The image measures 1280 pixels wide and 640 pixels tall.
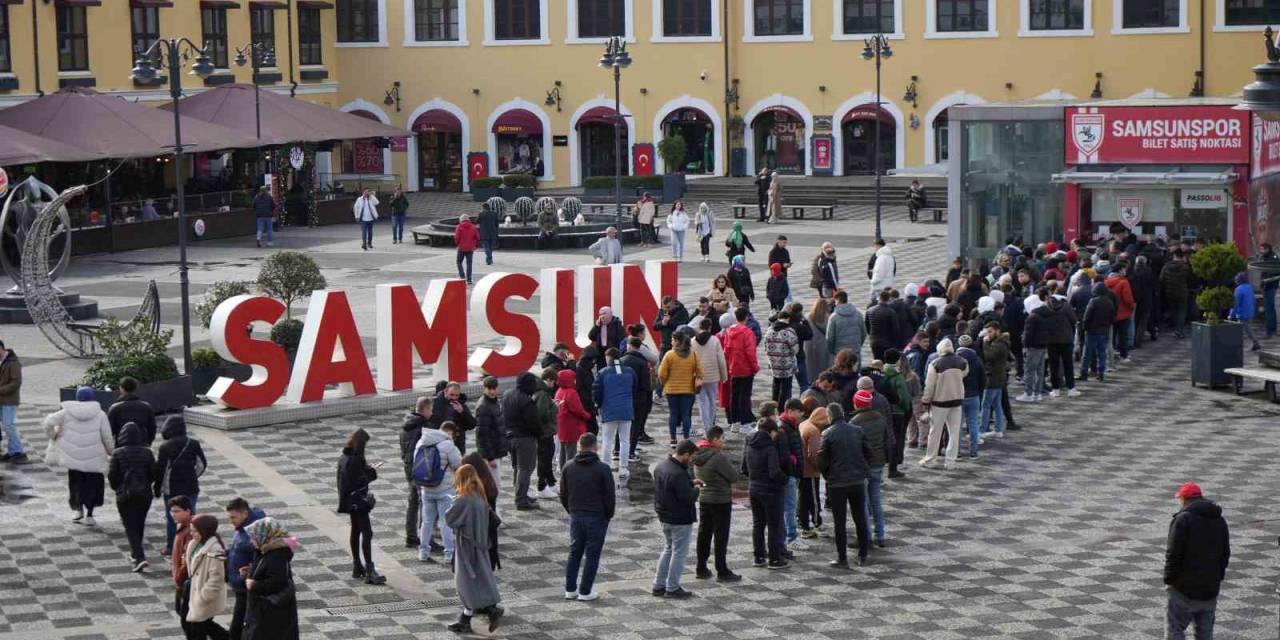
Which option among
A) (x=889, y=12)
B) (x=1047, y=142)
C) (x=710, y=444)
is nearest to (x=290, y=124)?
(x=889, y=12)

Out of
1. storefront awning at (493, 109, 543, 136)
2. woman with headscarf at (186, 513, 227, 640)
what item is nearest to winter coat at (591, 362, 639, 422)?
woman with headscarf at (186, 513, 227, 640)

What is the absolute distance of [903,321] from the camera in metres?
25.9

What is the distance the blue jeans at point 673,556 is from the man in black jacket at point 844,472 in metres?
1.61

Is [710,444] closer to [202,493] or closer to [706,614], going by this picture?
[706,614]

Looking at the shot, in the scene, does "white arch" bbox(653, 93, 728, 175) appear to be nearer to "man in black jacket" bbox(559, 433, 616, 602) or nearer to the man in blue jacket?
"man in black jacket" bbox(559, 433, 616, 602)

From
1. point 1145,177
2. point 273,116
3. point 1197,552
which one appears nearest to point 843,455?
point 1197,552

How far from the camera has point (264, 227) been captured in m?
48.5

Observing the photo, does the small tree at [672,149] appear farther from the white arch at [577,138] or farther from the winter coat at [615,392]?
the winter coat at [615,392]

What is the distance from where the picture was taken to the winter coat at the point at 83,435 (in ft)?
63.4

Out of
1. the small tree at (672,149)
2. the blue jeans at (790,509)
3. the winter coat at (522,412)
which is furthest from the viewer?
the small tree at (672,149)

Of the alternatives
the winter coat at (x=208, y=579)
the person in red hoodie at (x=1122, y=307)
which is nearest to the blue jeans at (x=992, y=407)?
the person in red hoodie at (x=1122, y=307)

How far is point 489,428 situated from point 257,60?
34.1m

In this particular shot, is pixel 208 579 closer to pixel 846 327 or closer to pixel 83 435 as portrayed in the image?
pixel 83 435

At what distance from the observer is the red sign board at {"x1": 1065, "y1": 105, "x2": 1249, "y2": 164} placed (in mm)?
34188
